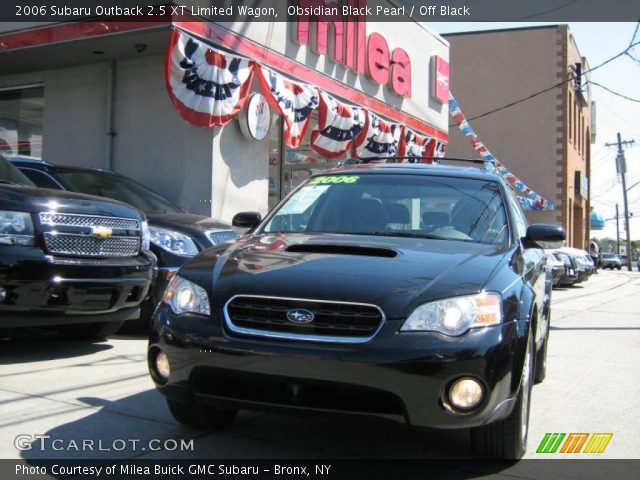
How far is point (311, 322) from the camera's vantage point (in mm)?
3105

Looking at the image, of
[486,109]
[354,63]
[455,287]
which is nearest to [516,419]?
[455,287]

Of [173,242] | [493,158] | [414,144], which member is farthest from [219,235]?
[493,158]

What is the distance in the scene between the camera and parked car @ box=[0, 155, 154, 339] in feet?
17.4

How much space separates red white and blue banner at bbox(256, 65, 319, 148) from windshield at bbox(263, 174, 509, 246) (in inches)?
260

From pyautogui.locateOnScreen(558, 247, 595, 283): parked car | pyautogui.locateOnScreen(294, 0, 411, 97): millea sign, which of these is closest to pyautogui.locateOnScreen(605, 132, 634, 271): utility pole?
pyautogui.locateOnScreen(558, 247, 595, 283): parked car

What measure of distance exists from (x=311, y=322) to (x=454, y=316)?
2.12 ft

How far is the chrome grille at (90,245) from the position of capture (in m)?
5.53

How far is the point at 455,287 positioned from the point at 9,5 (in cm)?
1062

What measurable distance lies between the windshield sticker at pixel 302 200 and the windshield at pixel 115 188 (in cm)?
340

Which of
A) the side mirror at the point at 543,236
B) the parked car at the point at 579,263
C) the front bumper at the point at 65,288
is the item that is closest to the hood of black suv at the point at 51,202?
the front bumper at the point at 65,288

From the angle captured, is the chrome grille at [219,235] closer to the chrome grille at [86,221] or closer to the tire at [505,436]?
the chrome grille at [86,221]

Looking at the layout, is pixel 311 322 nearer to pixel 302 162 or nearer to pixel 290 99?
pixel 290 99

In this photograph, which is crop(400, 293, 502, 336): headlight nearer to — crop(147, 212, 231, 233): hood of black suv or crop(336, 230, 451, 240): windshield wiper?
crop(336, 230, 451, 240): windshield wiper

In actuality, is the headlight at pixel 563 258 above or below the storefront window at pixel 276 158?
below
